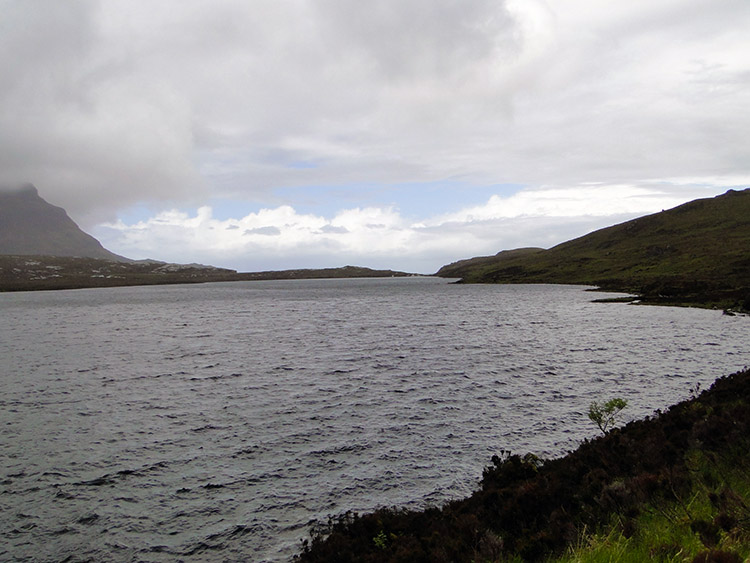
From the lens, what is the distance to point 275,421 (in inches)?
1182

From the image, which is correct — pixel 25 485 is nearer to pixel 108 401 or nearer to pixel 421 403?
pixel 108 401

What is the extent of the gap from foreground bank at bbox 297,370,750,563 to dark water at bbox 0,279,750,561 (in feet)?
8.39

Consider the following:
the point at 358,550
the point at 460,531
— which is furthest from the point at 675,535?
the point at 358,550

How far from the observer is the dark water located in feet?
60.1

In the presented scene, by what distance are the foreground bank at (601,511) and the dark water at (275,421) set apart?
256cm

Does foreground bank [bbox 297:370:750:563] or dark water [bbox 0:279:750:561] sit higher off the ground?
foreground bank [bbox 297:370:750:563]

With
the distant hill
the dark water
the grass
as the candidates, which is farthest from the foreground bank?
the distant hill

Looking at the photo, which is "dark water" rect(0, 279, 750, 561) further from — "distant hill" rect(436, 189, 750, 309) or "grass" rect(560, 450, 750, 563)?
"distant hill" rect(436, 189, 750, 309)

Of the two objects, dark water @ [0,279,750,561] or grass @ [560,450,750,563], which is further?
dark water @ [0,279,750,561]

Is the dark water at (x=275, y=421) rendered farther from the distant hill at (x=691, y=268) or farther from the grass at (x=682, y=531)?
the distant hill at (x=691, y=268)

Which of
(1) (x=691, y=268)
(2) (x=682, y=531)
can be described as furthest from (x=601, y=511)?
(1) (x=691, y=268)

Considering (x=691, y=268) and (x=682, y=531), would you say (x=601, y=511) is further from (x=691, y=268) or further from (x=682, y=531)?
(x=691, y=268)

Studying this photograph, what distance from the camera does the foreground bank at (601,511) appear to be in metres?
9.74

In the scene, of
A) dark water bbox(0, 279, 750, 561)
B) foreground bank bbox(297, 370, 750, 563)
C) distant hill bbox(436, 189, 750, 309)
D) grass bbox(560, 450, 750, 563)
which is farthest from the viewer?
distant hill bbox(436, 189, 750, 309)
